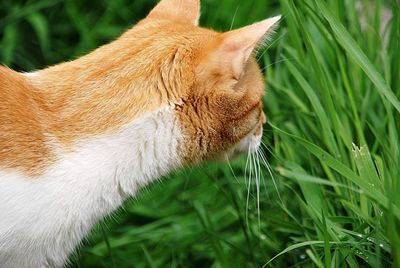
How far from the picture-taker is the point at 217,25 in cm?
380

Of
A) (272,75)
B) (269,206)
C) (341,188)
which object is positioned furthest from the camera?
(272,75)

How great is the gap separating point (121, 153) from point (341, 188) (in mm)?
741

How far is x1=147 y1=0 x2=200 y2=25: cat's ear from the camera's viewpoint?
9.10 feet

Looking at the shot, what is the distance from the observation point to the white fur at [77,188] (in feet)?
7.65

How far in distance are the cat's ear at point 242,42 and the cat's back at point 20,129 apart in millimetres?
518

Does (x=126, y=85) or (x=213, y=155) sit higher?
(x=126, y=85)

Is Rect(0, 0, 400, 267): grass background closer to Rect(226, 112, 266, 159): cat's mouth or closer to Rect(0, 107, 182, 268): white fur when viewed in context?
Rect(226, 112, 266, 159): cat's mouth

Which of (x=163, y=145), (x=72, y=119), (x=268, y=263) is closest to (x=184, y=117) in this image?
(x=163, y=145)

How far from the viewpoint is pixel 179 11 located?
2.79 meters

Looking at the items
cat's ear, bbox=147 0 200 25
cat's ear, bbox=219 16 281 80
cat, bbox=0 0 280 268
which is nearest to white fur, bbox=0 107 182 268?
cat, bbox=0 0 280 268

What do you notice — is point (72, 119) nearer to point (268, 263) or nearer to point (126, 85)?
point (126, 85)

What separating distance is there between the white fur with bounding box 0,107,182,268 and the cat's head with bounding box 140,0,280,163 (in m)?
0.06

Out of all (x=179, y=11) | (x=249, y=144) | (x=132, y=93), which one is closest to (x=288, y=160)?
(x=249, y=144)

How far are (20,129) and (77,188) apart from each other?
8.3 inches
